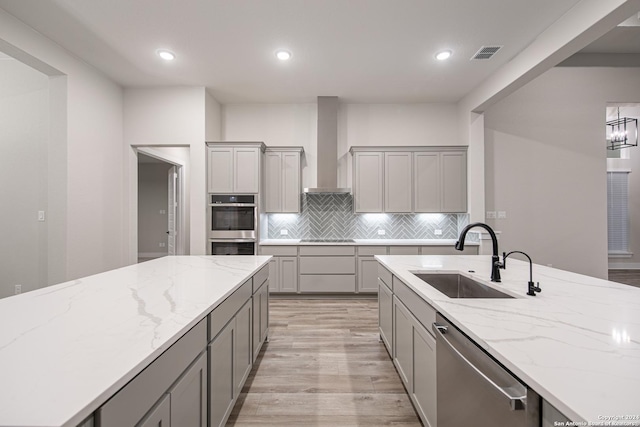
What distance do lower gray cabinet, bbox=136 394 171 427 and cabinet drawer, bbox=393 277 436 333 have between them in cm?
120


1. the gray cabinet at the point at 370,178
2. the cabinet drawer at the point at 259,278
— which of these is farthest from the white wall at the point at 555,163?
the cabinet drawer at the point at 259,278

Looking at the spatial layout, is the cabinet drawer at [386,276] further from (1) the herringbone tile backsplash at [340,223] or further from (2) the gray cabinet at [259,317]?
(1) the herringbone tile backsplash at [340,223]

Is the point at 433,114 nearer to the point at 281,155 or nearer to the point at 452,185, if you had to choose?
the point at 452,185

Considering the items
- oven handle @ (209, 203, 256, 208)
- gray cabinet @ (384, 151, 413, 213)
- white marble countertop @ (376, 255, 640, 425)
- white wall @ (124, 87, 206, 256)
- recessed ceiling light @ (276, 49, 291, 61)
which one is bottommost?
white marble countertop @ (376, 255, 640, 425)

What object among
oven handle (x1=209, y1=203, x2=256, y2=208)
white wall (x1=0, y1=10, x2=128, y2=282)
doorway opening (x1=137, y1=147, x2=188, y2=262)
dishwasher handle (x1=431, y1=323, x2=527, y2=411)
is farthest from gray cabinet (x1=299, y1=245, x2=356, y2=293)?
doorway opening (x1=137, y1=147, x2=188, y2=262)

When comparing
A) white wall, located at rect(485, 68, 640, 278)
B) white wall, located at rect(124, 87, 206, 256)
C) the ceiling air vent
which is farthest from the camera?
white wall, located at rect(485, 68, 640, 278)

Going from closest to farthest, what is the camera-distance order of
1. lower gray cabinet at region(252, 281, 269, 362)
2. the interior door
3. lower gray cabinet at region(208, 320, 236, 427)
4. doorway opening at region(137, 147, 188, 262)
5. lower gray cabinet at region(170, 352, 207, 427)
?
lower gray cabinet at region(170, 352, 207, 427) → lower gray cabinet at region(208, 320, 236, 427) → lower gray cabinet at region(252, 281, 269, 362) → the interior door → doorway opening at region(137, 147, 188, 262)

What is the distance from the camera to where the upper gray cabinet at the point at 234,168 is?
4.29 meters

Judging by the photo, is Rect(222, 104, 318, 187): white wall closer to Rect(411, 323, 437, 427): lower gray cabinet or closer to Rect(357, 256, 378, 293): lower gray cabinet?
Rect(357, 256, 378, 293): lower gray cabinet

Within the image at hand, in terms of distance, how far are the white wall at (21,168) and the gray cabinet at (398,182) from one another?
15.7ft

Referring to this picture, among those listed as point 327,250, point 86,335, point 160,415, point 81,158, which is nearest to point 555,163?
point 327,250

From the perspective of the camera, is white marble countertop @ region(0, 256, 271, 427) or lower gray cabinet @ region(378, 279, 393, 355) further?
lower gray cabinet @ region(378, 279, 393, 355)

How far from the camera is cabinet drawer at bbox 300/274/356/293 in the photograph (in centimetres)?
436

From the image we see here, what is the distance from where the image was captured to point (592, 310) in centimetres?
118
